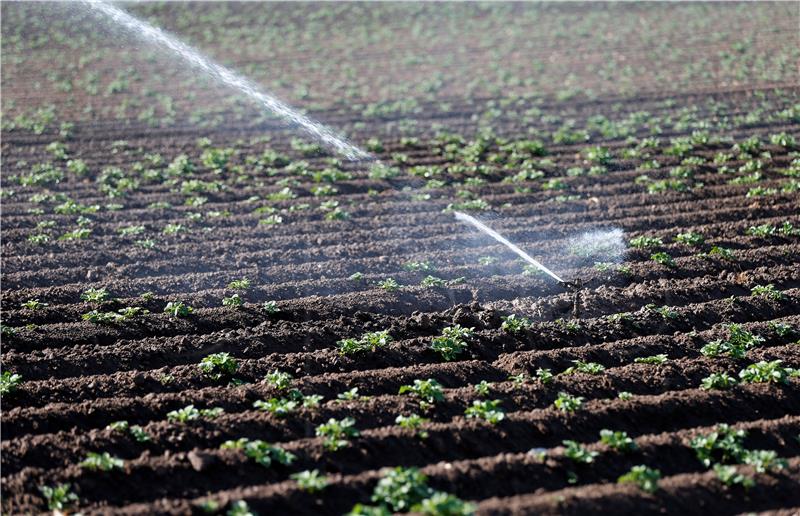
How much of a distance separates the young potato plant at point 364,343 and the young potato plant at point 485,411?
1.57 meters

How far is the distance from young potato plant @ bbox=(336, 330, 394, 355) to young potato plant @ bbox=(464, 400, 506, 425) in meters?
1.57

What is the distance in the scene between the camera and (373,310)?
9.71m

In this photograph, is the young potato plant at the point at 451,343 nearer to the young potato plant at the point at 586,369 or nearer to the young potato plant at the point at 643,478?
the young potato plant at the point at 586,369

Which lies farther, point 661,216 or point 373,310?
point 661,216

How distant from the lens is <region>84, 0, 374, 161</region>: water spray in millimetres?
15904

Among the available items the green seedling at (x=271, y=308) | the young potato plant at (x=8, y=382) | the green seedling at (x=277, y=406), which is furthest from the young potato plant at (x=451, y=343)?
the young potato plant at (x=8, y=382)

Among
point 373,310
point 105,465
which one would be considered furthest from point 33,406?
point 373,310

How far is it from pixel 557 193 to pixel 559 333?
5.22m

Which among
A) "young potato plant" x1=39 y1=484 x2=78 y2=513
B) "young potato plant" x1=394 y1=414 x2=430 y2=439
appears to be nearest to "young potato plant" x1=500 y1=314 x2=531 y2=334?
"young potato plant" x1=394 y1=414 x2=430 y2=439

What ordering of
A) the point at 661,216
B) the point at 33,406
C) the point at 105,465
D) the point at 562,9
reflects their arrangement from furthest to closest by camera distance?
1. the point at 562,9
2. the point at 661,216
3. the point at 33,406
4. the point at 105,465

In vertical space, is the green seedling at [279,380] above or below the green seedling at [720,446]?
above

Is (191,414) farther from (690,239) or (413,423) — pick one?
(690,239)

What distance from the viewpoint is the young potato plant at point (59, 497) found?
614 centimetres

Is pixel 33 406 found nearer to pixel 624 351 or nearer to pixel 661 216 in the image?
pixel 624 351
